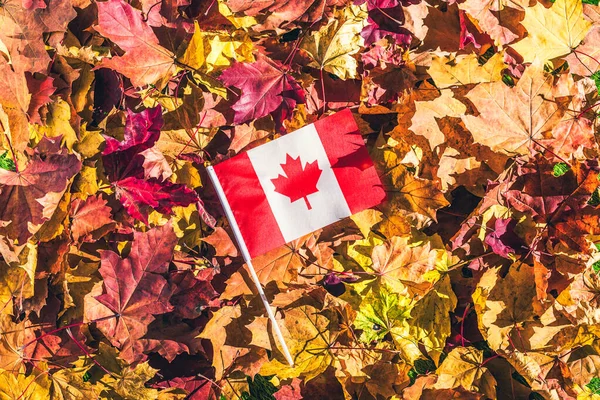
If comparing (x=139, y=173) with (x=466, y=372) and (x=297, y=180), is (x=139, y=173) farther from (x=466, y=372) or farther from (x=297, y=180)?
(x=466, y=372)

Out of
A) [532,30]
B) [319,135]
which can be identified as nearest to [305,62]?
[319,135]

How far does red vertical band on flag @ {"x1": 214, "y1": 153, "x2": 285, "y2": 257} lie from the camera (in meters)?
1.29

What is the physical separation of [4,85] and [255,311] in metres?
0.87

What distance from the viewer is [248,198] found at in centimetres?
129

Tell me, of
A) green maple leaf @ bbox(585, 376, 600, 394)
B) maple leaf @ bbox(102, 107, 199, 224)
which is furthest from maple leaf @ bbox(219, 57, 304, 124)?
green maple leaf @ bbox(585, 376, 600, 394)

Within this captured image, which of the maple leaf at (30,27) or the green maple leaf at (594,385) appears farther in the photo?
the green maple leaf at (594,385)

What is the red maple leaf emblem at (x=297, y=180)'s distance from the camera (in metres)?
1.29

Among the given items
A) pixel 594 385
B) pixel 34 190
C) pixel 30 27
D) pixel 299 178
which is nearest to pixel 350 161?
pixel 299 178

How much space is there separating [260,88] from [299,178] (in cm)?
25

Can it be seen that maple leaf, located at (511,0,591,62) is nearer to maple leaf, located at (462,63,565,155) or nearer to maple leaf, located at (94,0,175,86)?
maple leaf, located at (462,63,565,155)

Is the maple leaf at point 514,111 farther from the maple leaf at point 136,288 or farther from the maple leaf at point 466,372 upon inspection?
the maple leaf at point 136,288

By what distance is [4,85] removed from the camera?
1.30 m

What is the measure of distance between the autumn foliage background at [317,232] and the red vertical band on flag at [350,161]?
2.0 inches

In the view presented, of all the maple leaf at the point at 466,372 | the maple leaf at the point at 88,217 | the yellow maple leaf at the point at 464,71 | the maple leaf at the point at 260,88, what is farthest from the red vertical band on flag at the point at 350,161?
the maple leaf at the point at 88,217
